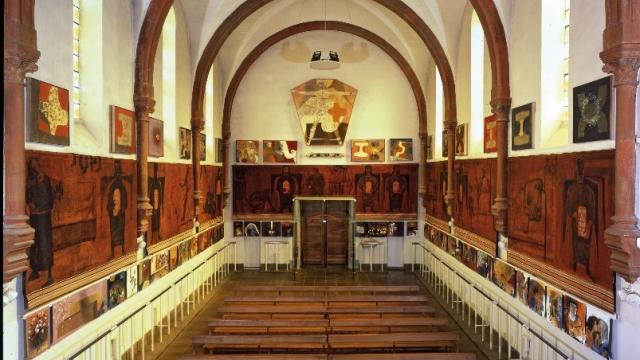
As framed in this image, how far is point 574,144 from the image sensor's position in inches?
274

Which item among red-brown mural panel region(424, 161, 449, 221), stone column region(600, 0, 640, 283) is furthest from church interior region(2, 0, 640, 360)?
red-brown mural panel region(424, 161, 449, 221)

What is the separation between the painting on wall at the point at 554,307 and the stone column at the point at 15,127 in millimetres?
7435

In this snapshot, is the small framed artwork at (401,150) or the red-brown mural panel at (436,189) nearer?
the red-brown mural panel at (436,189)

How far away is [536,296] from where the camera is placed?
8.07 m

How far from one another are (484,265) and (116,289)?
25.6ft

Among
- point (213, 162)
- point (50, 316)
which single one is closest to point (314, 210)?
point (213, 162)

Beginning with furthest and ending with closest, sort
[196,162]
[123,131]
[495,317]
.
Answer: [196,162] → [495,317] → [123,131]

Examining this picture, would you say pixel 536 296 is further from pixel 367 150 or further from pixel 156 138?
pixel 367 150

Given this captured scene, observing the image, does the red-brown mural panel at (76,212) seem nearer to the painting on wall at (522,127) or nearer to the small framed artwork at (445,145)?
the painting on wall at (522,127)

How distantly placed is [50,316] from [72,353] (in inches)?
31.6

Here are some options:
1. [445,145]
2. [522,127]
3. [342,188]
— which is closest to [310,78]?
[342,188]

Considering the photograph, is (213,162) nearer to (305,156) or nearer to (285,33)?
(305,156)

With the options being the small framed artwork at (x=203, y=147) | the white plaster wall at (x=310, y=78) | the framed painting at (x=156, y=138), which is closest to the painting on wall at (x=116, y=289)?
the framed painting at (x=156, y=138)

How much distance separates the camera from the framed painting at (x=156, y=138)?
1017cm
